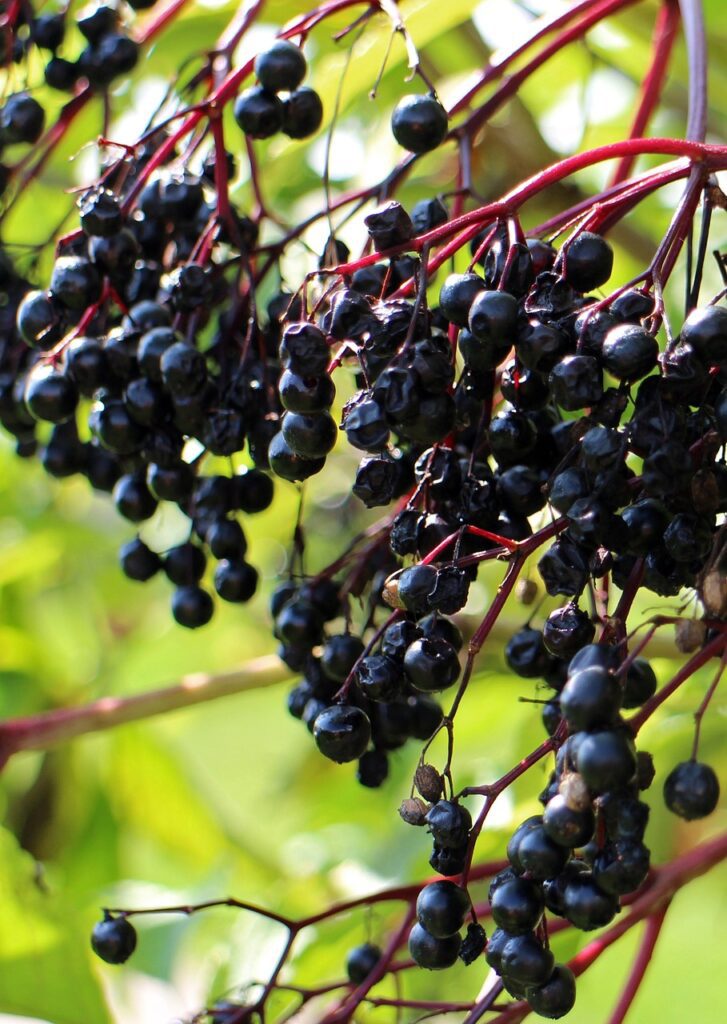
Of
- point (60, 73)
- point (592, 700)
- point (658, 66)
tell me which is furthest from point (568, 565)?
point (60, 73)

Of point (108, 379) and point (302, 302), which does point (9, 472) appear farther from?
point (302, 302)

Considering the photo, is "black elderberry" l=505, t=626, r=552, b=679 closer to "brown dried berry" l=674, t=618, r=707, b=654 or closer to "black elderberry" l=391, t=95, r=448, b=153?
"brown dried berry" l=674, t=618, r=707, b=654

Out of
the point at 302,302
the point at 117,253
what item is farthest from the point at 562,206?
the point at 302,302

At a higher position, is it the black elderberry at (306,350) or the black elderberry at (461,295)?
the black elderberry at (306,350)

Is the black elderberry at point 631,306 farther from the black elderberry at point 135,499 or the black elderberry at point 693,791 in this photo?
the black elderberry at point 135,499

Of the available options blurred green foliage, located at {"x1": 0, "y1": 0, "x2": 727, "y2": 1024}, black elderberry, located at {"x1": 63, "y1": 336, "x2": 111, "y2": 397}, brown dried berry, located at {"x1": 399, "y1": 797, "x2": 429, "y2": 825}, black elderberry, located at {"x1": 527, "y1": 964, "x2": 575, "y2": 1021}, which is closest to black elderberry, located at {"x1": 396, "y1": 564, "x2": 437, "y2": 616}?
brown dried berry, located at {"x1": 399, "y1": 797, "x2": 429, "y2": 825}

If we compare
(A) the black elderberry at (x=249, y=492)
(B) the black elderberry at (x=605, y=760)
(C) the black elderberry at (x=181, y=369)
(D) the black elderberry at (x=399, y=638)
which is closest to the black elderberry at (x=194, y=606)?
(A) the black elderberry at (x=249, y=492)
